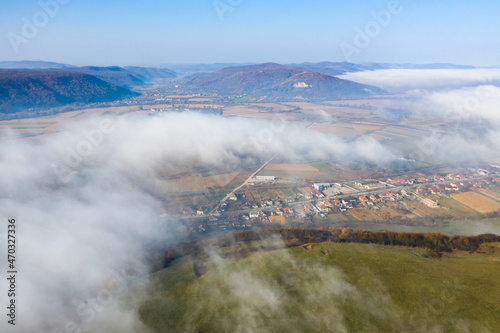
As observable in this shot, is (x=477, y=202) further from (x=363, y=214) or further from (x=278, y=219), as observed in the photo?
(x=278, y=219)

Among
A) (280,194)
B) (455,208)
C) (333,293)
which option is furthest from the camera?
(280,194)

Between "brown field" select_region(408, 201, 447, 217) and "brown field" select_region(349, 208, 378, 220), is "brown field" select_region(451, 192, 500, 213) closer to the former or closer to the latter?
"brown field" select_region(408, 201, 447, 217)

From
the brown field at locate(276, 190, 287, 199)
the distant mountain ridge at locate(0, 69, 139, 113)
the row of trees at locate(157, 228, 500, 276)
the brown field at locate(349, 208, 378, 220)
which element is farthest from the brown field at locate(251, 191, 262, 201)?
the distant mountain ridge at locate(0, 69, 139, 113)

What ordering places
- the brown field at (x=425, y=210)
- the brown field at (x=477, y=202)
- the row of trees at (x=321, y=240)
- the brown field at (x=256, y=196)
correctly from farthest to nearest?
1. the brown field at (x=256, y=196)
2. the brown field at (x=477, y=202)
3. the brown field at (x=425, y=210)
4. the row of trees at (x=321, y=240)

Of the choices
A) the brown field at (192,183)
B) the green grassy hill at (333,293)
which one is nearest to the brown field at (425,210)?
the green grassy hill at (333,293)

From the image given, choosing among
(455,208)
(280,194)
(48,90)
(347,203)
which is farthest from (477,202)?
(48,90)

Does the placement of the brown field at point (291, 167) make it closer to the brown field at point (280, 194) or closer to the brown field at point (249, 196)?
the brown field at point (280, 194)

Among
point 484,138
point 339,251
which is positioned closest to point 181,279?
point 339,251
